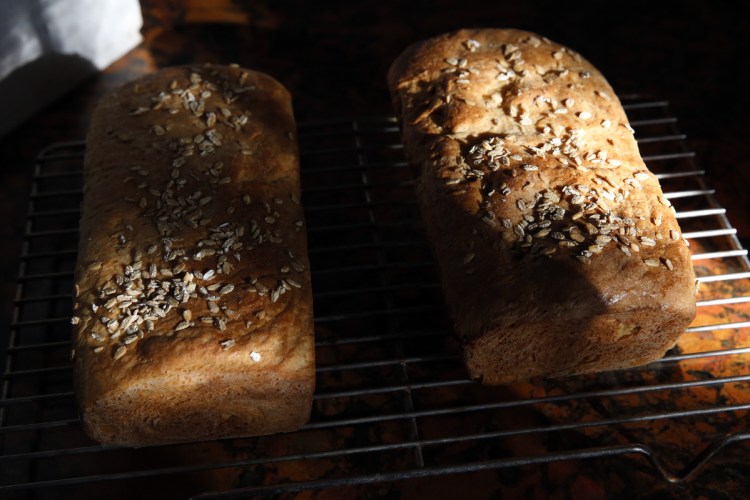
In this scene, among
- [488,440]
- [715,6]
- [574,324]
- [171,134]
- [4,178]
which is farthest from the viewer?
[715,6]

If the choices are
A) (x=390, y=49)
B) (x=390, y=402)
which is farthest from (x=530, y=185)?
(x=390, y=49)

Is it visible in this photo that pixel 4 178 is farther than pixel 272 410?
Yes

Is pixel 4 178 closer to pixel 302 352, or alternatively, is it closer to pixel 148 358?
pixel 148 358

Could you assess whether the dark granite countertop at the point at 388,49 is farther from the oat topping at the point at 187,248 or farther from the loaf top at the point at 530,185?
the oat topping at the point at 187,248

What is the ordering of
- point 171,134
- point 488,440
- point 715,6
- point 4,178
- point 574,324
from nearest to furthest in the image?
point 574,324 → point 488,440 → point 171,134 → point 4,178 → point 715,6

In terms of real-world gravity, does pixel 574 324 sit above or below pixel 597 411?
above

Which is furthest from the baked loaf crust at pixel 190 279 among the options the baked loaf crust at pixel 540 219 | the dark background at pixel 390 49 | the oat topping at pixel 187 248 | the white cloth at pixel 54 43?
the dark background at pixel 390 49

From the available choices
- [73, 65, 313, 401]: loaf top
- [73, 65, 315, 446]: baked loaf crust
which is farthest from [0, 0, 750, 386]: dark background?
[73, 65, 315, 446]: baked loaf crust

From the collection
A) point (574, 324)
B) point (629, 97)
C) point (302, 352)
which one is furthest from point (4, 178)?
point (629, 97)

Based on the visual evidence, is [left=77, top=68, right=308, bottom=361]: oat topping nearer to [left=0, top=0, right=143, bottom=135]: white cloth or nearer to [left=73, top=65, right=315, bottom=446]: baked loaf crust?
[left=73, top=65, right=315, bottom=446]: baked loaf crust
